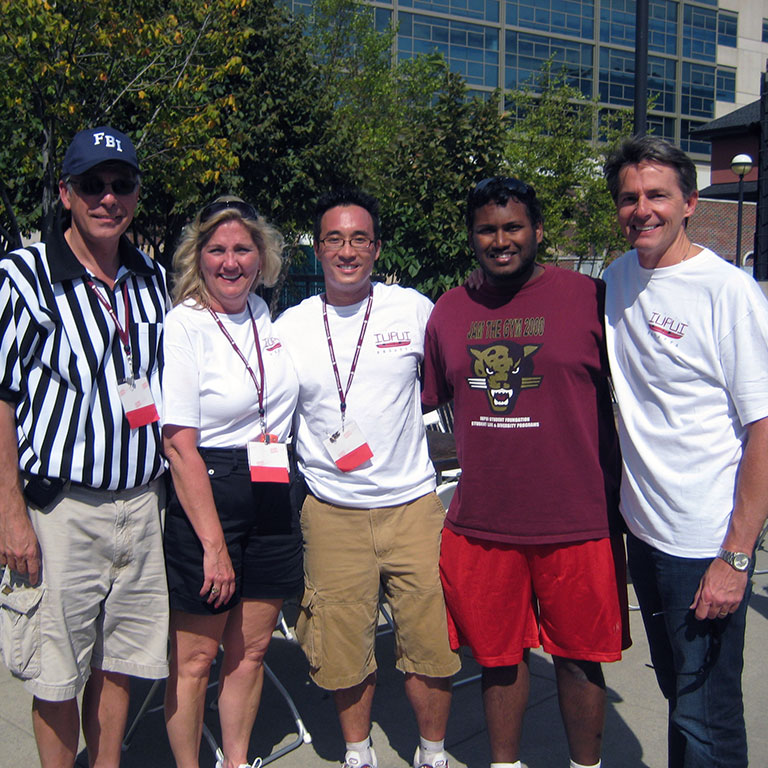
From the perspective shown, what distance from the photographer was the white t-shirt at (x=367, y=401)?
9.52 feet

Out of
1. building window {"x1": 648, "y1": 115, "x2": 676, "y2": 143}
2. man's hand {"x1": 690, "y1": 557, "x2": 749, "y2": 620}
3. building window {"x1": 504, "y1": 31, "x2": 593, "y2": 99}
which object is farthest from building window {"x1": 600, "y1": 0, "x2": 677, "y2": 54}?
man's hand {"x1": 690, "y1": 557, "x2": 749, "y2": 620}

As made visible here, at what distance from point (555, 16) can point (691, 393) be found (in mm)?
51035

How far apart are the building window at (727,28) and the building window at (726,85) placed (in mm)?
1732

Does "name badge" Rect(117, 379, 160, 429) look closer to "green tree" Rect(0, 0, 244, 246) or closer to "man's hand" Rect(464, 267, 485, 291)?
"man's hand" Rect(464, 267, 485, 291)

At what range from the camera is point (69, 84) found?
801 cm

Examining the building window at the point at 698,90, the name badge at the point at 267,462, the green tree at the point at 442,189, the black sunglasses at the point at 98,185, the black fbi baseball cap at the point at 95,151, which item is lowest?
the name badge at the point at 267,462

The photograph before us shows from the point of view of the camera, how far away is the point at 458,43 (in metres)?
44.0

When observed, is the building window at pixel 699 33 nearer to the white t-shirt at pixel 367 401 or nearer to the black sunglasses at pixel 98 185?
the white t-shirt at pixel 367 401

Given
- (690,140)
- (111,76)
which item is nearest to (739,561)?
(111,76)

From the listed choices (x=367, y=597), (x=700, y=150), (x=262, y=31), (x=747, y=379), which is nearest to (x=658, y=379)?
(x=747, y=379)

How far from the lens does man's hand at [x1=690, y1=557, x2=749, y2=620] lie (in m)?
2.27

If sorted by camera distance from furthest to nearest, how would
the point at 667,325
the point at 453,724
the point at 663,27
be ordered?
1. the point at 663,27
2. the point at 453,724
3. the point at 667,325

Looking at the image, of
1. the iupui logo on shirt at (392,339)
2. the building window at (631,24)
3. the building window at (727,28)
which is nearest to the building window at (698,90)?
the building window at (631,24)

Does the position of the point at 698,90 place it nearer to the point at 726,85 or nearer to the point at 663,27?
the point at 726,85
